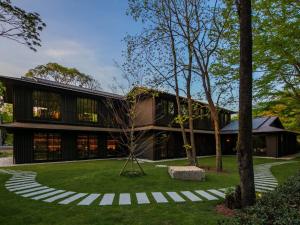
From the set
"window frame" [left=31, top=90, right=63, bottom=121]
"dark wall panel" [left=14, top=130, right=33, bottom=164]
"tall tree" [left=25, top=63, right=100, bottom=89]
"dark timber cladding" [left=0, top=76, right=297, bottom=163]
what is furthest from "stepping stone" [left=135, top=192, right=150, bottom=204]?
"tall tree" [left=25, top=63, right=100, bottom=89]

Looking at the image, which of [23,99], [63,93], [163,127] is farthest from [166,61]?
[23,99]

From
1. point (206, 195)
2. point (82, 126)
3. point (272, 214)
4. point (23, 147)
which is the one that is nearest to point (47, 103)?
point (82, 126)

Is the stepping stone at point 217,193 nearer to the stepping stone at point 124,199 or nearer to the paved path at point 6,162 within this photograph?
the stepping stone at point 124,199

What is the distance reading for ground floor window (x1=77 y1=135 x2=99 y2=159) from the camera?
19.0m

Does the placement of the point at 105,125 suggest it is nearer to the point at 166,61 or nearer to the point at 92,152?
the point at 92,152

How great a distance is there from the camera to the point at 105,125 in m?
20.2

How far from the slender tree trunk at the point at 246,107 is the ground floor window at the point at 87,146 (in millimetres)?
A: 16084

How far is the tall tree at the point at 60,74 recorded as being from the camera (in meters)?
30.3

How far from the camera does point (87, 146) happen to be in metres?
Result: 19.5

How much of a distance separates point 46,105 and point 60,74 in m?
15.6

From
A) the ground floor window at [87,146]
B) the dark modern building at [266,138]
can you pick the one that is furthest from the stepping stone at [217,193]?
the dark modern building at [266,138]

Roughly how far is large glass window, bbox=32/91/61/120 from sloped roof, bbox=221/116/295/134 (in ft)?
57.4

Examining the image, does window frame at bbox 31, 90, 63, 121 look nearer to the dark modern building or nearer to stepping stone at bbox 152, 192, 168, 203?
stepping stone at bbox 152, 192, 168, 203

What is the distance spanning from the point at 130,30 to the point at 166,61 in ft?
8.77
